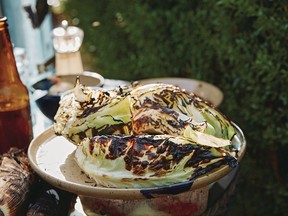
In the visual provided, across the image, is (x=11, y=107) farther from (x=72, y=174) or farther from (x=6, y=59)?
(x=72, y=174)

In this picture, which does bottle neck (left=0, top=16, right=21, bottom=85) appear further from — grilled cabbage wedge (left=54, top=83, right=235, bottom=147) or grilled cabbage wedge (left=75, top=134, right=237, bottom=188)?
grilled cabbage wedge (left=75, top=134, right=237, bottom=188)

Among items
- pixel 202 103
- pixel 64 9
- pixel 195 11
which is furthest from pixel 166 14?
pixel 202 103

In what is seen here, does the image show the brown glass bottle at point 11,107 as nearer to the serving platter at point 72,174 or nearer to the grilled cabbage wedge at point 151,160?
the serving platter at point 72,174

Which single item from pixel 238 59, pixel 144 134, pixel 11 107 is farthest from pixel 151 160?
pixel 238 59

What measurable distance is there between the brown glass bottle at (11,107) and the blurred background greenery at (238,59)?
74 centimetres

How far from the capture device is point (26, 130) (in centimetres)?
135

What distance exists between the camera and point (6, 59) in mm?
1269

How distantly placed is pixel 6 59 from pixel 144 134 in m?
0.50

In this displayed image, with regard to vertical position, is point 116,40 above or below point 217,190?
below

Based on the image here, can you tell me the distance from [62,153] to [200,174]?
37 centimetres

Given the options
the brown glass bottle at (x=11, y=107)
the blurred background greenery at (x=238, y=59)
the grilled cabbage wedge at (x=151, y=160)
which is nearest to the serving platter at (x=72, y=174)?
the grilled cabbage wedge at (x=151, y=160)

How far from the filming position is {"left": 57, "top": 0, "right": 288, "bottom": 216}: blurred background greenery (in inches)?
75.2

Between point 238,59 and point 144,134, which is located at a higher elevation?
point 144,134

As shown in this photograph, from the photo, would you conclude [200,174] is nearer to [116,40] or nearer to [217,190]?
[217,190]
